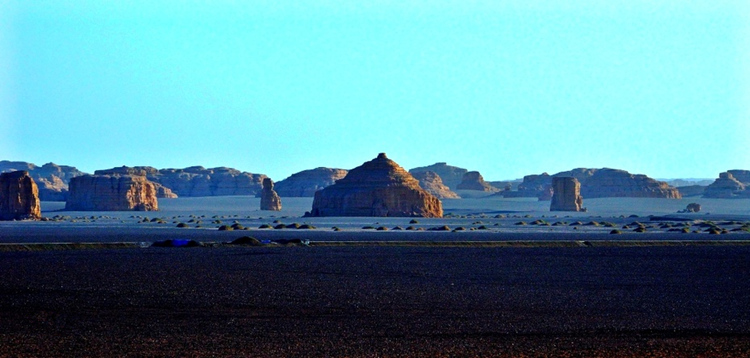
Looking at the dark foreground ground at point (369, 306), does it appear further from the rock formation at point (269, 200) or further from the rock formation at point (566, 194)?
the rock formation at point (566, 194)

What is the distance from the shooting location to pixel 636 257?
37469mm

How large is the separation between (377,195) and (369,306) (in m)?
71.3

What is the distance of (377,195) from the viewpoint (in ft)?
303

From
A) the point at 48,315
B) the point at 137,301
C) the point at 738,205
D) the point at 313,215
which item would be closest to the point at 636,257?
the point at 137,301

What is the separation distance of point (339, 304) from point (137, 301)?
4243 mm

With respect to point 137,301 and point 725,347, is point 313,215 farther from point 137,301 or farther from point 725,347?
point 725,347

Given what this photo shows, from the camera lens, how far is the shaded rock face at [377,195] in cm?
9219

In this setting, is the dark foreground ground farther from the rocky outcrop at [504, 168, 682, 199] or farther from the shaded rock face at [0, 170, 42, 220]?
the rocky outcrop at [504, 168, 682, 199]

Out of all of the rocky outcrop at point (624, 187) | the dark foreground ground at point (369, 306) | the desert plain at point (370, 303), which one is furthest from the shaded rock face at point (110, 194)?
the rocky outcrop at point (624, 187)

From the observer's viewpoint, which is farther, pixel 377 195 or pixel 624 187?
pixel 624 187

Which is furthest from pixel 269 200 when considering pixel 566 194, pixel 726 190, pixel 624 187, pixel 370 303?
pixel 370 303

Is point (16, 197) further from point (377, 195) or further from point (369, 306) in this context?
point (369, 306)

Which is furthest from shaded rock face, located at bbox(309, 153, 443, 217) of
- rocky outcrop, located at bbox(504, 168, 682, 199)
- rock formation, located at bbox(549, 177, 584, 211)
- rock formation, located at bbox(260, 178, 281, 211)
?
rocky outcrop, located at bbox(504, 168, 682, 199)

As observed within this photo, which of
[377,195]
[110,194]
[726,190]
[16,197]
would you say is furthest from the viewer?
[726,190]
